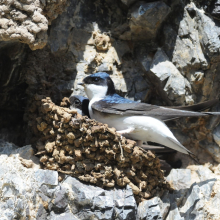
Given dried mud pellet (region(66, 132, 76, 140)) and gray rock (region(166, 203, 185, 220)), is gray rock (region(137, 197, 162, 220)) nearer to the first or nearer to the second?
gray rock (region(166, 203, 185, 220))

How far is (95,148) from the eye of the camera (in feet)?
12.1

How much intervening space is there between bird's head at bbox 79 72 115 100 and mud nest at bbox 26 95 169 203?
1.92 feet

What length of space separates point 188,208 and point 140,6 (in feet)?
7.20

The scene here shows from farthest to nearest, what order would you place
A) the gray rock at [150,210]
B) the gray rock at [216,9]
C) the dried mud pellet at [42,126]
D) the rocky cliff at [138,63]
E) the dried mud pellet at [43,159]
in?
the gray rock at [216,9] → the rocky cliff at [138,63] → the dried mud pellet at [42,126] → the dried mud pellet at [43,159] → the gray rock at [150,210]

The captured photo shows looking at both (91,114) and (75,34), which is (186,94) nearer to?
(91,114)

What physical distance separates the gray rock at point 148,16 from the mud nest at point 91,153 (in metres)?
1.39

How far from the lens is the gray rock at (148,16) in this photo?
4379mm

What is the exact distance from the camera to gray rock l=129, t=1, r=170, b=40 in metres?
4.38

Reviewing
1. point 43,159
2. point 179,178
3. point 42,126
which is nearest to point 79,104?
point 42,126

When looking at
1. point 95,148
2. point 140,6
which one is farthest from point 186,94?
point 95,148

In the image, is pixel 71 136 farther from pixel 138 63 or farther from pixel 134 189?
pixel 138 63

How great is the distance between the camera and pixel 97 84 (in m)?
4.29

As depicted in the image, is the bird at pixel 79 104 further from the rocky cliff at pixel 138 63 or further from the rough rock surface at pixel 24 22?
the rough rock surface at pixel 24 22

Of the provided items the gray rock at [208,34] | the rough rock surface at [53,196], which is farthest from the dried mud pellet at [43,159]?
the gray rock at [208,34]
